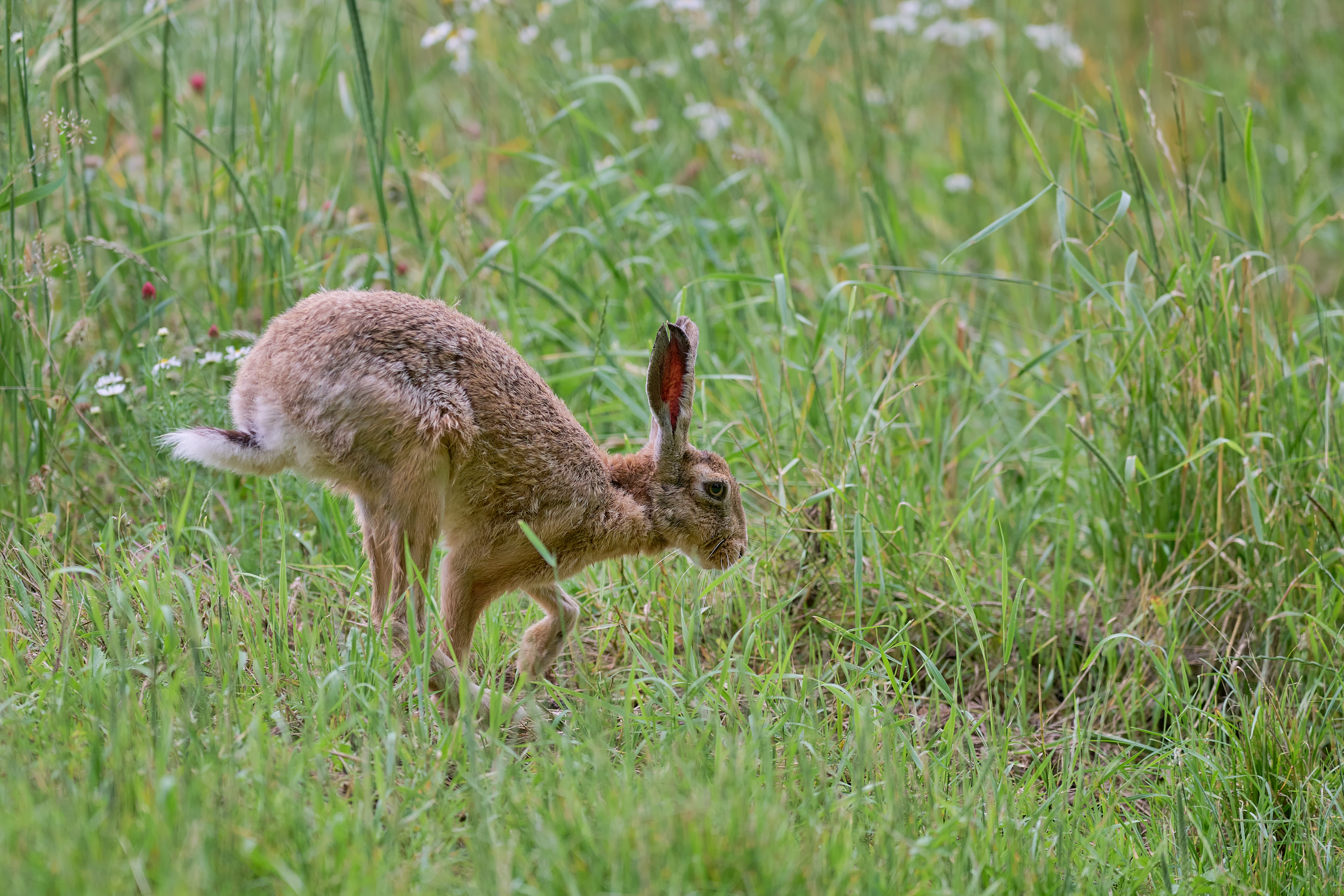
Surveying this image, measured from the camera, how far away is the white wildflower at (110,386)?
4078 millimetres

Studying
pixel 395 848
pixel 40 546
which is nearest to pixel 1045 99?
pixel 395 848

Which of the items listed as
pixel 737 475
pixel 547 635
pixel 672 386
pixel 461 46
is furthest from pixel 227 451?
pixel 461 46

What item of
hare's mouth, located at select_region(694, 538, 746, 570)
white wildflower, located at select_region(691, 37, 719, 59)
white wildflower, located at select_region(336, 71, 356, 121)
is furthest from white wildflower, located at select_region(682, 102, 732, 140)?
hare's mouth, located at select_region(694, 538, 746, 570)

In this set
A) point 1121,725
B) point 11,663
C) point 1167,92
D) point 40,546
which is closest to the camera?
point 11,663

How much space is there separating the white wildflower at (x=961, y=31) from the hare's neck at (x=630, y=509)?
4.30 metres

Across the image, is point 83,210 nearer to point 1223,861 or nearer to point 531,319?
point 531,319

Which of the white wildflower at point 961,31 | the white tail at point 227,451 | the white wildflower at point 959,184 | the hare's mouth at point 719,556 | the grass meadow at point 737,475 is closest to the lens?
the grass meadow at point 737,475

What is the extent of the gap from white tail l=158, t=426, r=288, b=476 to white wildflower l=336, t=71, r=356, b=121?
249 centimetres

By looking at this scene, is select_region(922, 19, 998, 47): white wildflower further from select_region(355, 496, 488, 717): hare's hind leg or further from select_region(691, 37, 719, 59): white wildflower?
select_region(355, 496, 488, 717): hare's hind leg

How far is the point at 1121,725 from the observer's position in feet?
13.9

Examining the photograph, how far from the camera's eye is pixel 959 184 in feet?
23.3

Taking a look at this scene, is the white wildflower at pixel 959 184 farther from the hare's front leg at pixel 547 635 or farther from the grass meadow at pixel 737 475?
the hare's front leg at pixel 547 635

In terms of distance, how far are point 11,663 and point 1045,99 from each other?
3618mm

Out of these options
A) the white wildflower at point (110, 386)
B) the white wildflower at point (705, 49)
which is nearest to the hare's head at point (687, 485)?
the white wildflower at point (110, 386)
